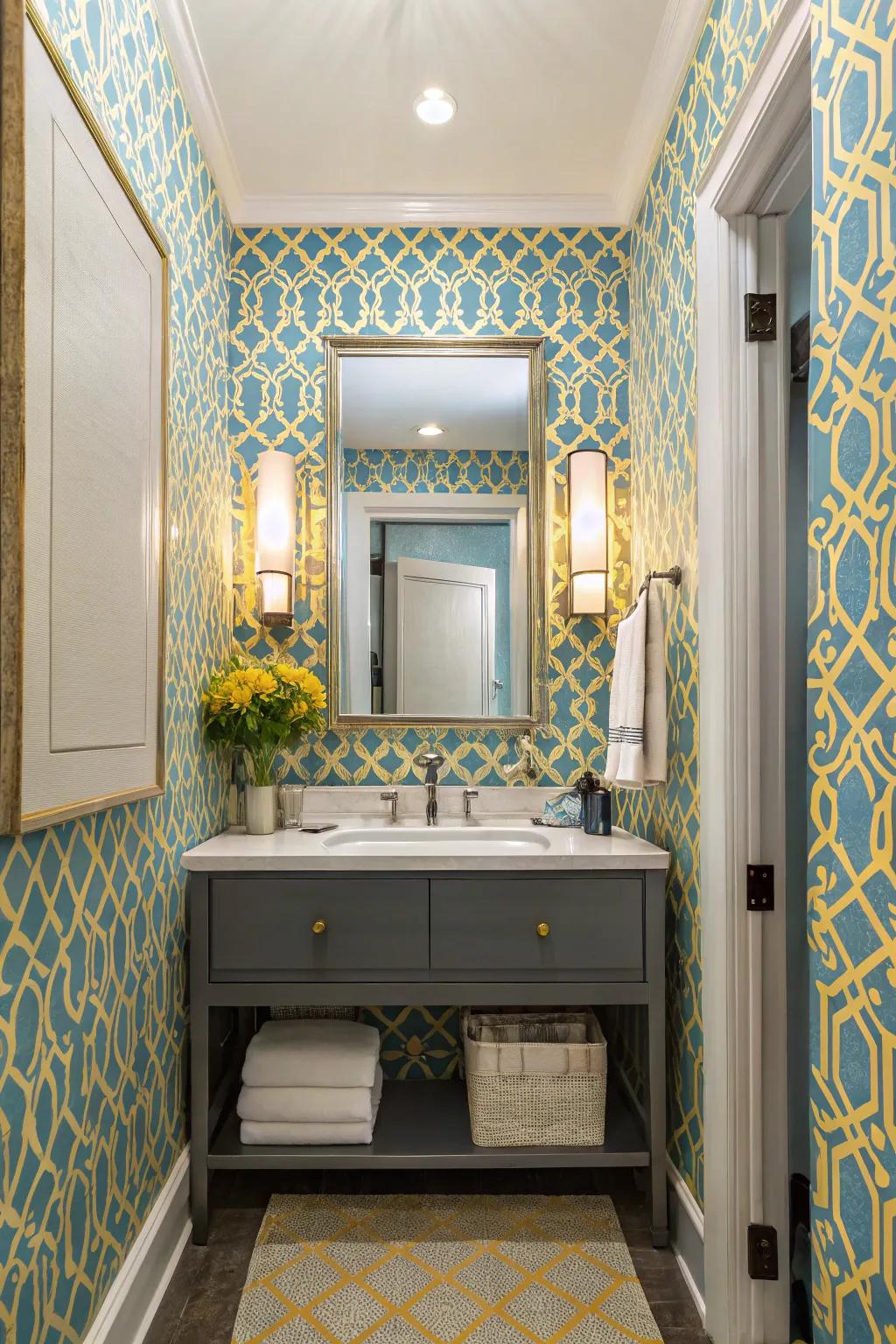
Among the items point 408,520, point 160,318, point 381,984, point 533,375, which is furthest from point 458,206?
point 381,984

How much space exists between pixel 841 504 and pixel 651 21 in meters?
1.55

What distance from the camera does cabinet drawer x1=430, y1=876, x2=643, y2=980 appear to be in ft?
6.19

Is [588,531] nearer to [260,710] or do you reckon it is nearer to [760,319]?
[760,319]

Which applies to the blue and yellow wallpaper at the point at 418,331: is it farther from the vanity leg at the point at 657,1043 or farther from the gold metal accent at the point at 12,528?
the gold metal accent at the point at 12,528

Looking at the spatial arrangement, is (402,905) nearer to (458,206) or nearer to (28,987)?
(28,987)

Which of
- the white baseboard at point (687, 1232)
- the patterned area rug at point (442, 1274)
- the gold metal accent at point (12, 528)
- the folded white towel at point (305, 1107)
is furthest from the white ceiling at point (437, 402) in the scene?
the patterned area rug at point (442, 1274)

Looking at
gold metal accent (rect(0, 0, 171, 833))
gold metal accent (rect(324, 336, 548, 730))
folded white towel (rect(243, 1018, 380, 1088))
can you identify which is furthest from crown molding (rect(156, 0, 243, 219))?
folded white towel (rect(243, 1018, 380, 1088))

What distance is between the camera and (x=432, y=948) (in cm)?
188

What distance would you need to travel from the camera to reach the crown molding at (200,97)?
1.81m

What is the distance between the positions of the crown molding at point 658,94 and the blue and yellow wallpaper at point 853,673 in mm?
917

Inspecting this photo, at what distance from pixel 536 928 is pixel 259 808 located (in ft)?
2.60

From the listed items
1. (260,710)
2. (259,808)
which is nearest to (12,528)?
(260,710)

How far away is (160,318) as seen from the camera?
5.47ft

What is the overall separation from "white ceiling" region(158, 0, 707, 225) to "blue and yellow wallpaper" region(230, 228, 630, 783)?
0.08 metres
